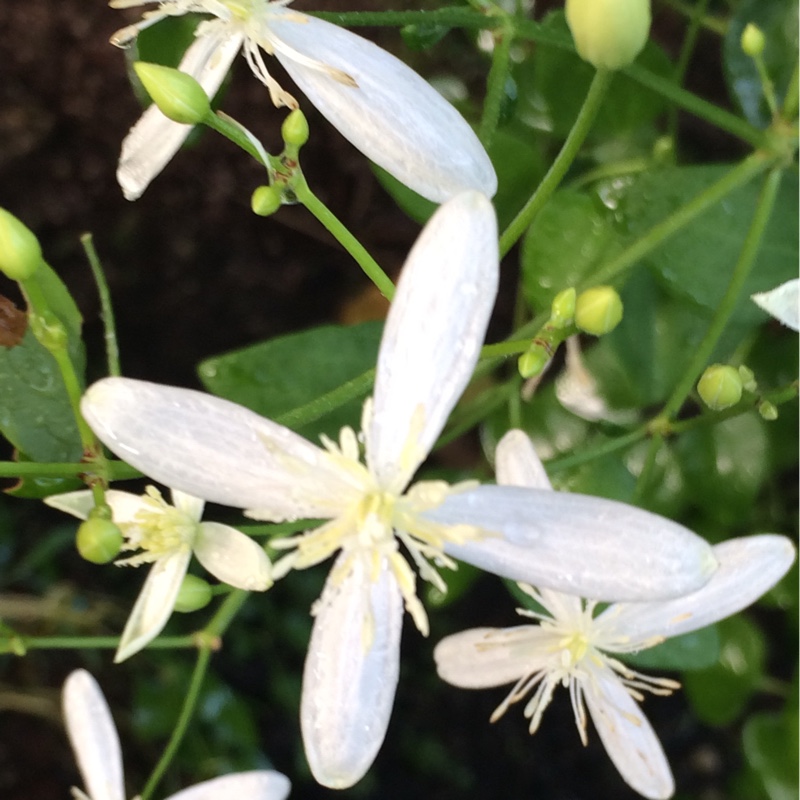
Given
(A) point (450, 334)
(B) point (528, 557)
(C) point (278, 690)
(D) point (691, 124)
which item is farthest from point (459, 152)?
(C) point (278, 690)

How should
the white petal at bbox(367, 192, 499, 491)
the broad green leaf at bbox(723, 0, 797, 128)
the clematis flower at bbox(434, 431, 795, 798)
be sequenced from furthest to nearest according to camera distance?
the broad green leaf at bbox(723, 0, 797, 128) → the clematis flower at bbox(434, 431, 795, 798) → the white petal at bbox(367, 192, 499, 491)

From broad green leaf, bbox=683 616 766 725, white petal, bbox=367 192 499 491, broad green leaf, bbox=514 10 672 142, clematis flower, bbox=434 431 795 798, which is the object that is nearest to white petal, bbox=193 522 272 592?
white petal, bbox=367 192 499 491

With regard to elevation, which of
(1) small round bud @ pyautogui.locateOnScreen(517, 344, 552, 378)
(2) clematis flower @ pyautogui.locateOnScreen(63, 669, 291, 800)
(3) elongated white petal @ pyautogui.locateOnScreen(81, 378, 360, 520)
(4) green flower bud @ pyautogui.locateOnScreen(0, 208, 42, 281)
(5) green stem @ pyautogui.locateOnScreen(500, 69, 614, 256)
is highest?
(5) green stem @ pyautogui.locateOnScreen(500, 69, 614, 256)

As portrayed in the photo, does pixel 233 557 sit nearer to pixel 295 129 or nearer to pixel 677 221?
pixel 295 129

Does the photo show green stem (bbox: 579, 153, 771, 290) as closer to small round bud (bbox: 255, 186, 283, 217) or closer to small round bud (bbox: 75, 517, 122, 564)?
small round bud (bbox: 255, 186, 283, 217)

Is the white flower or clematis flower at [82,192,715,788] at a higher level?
the white flower

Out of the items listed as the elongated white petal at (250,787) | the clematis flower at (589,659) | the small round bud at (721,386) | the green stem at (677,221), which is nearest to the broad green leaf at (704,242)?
the green stem at (677,221)

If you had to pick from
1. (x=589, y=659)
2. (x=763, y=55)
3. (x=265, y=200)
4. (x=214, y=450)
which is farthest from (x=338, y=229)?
(x=763, y=55)
